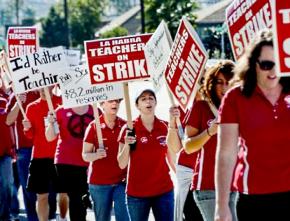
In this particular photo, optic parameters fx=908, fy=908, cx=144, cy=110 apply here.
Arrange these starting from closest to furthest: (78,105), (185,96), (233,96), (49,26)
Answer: (233,96), (185,96), (78,105), (49,26)

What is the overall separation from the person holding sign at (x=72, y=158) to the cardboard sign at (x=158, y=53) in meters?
1.33

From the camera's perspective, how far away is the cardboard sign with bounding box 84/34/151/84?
8078 mm

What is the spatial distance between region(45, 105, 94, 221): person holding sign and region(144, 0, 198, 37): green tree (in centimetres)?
4360

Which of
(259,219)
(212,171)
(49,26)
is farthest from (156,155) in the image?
(49,26)

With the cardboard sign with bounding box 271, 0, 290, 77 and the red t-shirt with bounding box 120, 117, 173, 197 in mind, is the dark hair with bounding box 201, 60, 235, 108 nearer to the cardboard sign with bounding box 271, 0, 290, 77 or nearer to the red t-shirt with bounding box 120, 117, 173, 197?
the red t-shirt with bounding box 120, 117, 173, 197

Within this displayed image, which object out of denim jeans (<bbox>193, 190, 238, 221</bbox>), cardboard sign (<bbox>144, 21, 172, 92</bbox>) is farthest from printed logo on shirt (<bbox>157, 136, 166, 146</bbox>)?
denim jeans (<bbox>193, 190, 238, 221</bbox>)

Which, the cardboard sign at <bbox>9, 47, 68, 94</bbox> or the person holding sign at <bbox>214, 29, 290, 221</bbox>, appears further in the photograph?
the cardboard sign at <bbox>9, 47, 68, 94</bbox>

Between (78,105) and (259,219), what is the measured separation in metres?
4.10

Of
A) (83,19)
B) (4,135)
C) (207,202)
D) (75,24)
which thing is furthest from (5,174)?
(83,19)

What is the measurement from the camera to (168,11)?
57344 mm

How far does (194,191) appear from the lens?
6.16 meters

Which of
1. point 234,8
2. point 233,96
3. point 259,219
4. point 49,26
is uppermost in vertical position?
point 49,26

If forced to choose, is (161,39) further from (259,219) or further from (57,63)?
(259,219)

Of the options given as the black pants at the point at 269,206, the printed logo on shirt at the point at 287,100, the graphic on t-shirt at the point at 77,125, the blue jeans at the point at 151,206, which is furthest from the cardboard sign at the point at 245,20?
the graphic on t-shirt at the point at 77,125
